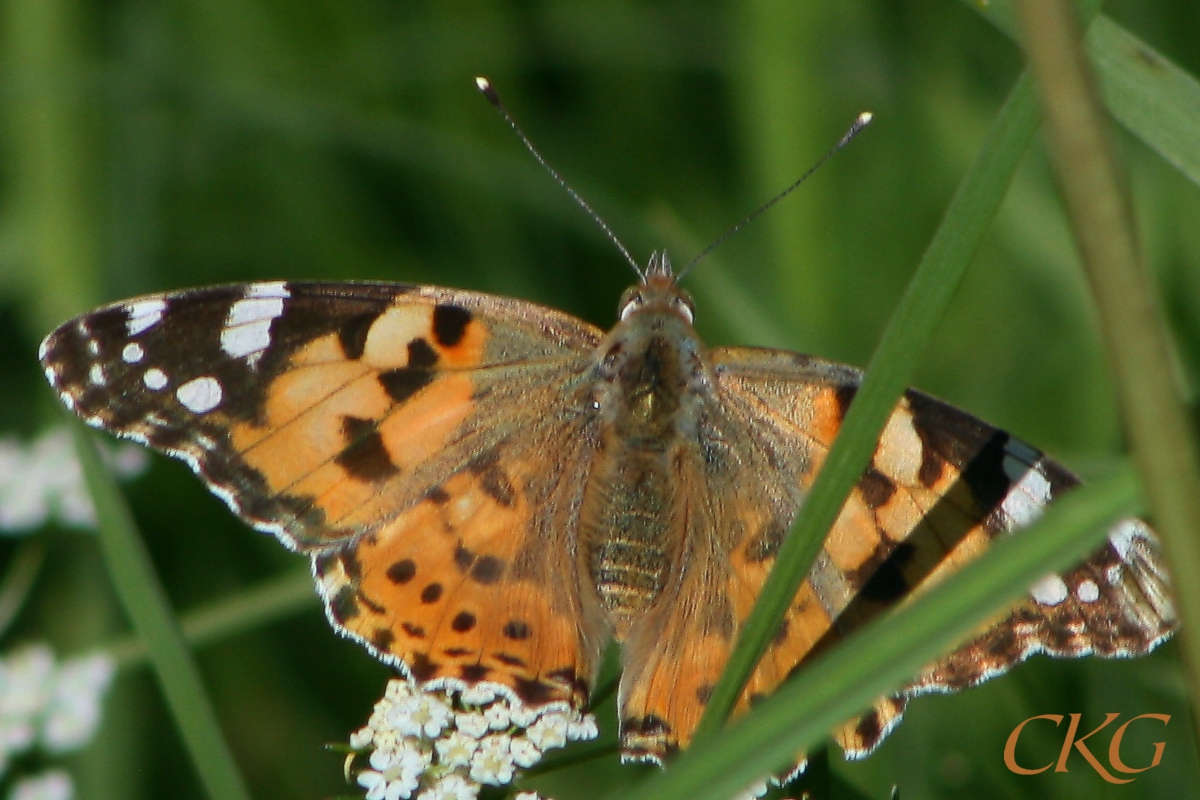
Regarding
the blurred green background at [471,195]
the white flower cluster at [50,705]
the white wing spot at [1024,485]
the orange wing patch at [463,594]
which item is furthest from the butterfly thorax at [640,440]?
the white flower cluster at [50,705]

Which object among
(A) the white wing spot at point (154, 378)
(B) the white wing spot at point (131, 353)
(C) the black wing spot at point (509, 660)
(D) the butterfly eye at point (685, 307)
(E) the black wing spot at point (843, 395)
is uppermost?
(D) the butterfly eye at point (685, 307)

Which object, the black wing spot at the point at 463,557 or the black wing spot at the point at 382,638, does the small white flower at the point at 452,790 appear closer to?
the black wing spot at the point at 382,638

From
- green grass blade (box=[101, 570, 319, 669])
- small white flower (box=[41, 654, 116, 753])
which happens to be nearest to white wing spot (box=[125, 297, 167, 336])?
green grass blade (box=[101, 570, 319, 669])

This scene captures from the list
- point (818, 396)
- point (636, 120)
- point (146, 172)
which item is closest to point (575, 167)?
point (636, 120)

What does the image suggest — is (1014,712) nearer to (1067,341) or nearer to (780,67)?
(1067,341)

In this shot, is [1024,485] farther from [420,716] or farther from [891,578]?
[420,716]

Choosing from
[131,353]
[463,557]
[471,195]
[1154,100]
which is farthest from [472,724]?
[471,195]

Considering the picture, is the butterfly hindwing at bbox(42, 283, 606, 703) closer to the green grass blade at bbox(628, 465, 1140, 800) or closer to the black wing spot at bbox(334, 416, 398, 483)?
the black wing spot at bbox(334, 416, 398, 483)

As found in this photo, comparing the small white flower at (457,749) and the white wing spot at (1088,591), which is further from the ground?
the white wing spot at (1088,591)
